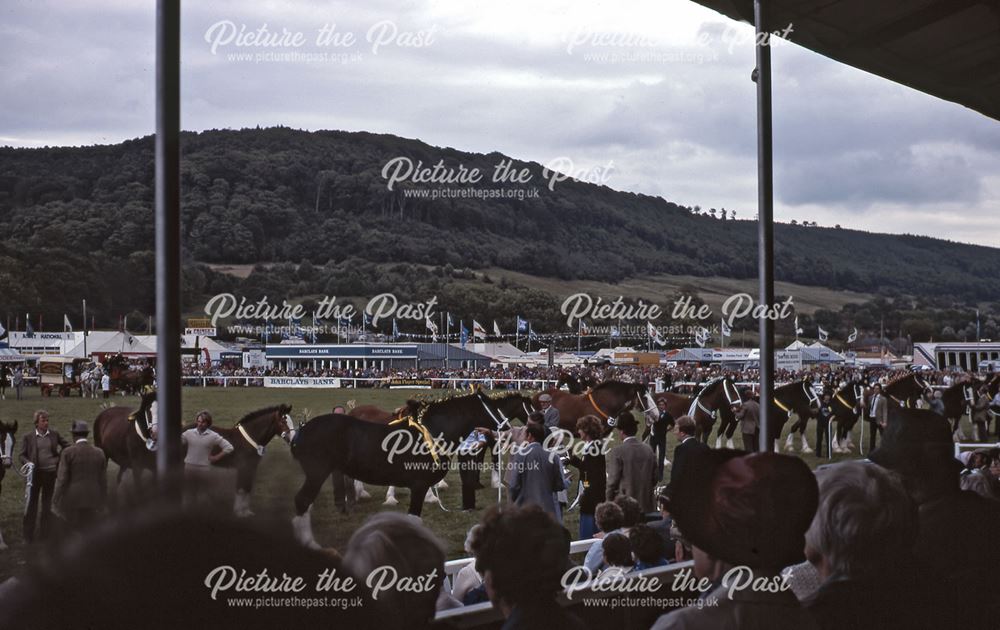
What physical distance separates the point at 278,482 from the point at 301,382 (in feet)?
92.9

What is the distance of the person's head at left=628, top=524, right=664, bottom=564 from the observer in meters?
3.70

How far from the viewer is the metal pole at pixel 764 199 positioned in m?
3.81

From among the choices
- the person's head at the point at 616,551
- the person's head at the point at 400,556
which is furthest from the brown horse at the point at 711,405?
the person's head at the point at 400,556

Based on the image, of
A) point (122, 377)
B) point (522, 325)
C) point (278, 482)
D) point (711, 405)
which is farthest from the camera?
point (522, 325)

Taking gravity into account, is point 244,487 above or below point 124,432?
above

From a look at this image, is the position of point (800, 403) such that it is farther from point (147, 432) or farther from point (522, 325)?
point (147, 432)

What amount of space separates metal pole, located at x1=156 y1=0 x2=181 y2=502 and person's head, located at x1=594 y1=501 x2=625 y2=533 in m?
2.67

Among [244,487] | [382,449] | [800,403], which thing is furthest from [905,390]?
[244,487]

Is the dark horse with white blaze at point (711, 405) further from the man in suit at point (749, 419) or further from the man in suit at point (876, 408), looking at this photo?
the man in suit at point (876, 408)

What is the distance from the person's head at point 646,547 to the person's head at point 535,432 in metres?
2.79

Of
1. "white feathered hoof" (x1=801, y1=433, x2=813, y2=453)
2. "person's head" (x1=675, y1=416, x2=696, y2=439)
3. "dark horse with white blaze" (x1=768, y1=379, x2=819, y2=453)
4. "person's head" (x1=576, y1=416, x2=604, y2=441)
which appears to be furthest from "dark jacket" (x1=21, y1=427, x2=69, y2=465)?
"white feathered hoof" (x1=801, y1=433, x2=813, y2=453)

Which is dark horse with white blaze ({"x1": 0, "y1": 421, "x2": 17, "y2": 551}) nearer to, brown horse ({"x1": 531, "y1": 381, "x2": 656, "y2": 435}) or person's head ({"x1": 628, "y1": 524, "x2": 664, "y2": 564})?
person's head ({"x1": 628, "y1": 524, "x2": 664, "y2": 564})

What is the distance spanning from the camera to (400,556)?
1.31 meters

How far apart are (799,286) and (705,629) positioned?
12841mm
